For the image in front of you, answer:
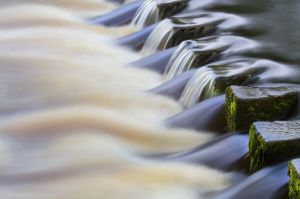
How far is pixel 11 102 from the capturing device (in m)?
6.38

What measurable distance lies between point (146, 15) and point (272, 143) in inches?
165

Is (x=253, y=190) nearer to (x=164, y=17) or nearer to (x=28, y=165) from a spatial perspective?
(x=28, y=165)

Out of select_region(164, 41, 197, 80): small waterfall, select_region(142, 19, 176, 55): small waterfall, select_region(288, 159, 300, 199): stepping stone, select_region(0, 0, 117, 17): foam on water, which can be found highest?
select_region(0, 0, 117, 17): foam on water

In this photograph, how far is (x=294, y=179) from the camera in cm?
380

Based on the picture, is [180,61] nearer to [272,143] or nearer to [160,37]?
[160,37]

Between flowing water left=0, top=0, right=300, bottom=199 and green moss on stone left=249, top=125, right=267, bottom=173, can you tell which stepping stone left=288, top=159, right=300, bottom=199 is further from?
green moss on stone left=249, top=125, right=267, bottom=173

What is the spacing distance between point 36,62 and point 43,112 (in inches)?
55.4

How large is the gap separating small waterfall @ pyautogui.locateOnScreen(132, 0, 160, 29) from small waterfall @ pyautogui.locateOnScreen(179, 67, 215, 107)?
6.89 feet

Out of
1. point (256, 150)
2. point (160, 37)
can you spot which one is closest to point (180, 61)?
point (160, 37)

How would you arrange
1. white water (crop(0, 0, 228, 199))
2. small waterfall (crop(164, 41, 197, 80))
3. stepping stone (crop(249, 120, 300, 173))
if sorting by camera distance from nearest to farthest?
stepping stone (crop(249, 120, 300, 173))
white water (crop(0, 0, 228, 199))
small waterfall (crop(164, 41, 197, 80))

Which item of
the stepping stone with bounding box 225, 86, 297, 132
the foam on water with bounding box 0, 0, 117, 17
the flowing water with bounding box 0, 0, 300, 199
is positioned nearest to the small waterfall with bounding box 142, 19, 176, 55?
the flowing water with bounding box 0, 0, 300, 199

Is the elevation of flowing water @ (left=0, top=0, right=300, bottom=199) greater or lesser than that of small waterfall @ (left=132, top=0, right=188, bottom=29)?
lesser

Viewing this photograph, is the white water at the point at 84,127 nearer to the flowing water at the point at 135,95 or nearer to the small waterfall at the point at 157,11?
the flowing water at the point at 135,95

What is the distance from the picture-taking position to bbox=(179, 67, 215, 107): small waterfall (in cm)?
582
